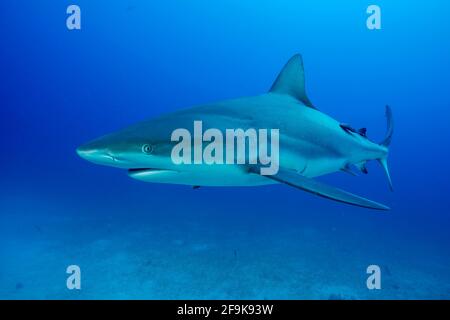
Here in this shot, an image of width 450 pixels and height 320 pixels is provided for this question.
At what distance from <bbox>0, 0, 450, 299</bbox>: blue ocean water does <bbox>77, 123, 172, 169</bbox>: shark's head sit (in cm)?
645

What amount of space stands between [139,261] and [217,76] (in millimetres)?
76710

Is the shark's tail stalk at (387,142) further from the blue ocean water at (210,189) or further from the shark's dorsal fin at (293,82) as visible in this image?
the blue ocean water at (210,189)

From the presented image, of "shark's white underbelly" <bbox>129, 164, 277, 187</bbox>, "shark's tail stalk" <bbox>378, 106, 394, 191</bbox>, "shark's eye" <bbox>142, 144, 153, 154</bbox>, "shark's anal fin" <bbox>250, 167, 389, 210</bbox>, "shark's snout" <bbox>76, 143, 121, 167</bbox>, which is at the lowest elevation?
"shark's anal fin" <bbox>250, 167, 389, 210</bbox>

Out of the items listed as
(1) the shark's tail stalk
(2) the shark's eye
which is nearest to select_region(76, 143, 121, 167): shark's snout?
(2) the shark's eye

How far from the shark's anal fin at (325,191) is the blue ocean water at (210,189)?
6392mm

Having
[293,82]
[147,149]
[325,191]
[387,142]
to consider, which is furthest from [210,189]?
[325,191]

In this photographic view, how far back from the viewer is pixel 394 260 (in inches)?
520

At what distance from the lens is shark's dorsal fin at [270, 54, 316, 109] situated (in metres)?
4.64

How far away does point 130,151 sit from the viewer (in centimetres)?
241

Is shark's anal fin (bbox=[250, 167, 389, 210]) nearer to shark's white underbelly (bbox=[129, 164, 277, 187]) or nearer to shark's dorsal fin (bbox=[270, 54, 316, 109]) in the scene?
shark's white underbelly (bbox=[129, 164, 277, 187])

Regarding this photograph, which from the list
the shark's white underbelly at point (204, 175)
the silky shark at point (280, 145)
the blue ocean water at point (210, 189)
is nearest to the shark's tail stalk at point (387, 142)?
the silky shark at point (280, 145)

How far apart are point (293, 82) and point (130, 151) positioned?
307cm

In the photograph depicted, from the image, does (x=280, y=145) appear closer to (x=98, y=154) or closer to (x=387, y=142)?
(x=98, y=154)
